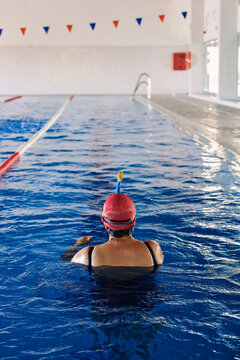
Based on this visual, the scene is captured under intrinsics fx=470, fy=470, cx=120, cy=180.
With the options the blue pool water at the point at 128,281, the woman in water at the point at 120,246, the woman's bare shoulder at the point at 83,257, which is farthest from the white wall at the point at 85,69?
the woman in water at the point at 120,246

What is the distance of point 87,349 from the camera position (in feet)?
7.38

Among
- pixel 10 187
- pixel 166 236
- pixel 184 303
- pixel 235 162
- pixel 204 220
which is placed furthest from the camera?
pixel 235 162

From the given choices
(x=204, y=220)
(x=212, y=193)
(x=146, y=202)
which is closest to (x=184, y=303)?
(x=204, y=220)

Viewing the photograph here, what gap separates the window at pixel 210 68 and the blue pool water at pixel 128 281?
53.7 ft

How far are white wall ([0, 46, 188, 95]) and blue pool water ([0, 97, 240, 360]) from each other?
70.0 feet

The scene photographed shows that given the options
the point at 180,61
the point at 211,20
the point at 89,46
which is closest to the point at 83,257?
the point at 211,20

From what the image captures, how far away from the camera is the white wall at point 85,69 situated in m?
27.9

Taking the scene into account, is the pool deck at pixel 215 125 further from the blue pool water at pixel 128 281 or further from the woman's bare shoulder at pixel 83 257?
the woman's bare shoulder at pixel 83 257

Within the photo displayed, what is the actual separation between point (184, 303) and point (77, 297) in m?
0.62

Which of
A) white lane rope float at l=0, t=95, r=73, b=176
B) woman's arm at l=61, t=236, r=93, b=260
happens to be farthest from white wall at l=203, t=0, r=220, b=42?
woman's arm at l=61, t=236, r=93, b=260

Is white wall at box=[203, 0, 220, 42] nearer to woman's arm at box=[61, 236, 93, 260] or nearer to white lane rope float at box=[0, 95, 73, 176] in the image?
white lane rope float at box=[0, 95, 73, 176]

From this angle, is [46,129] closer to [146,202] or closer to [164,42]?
[146,202]

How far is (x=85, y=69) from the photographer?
28250 millimetres

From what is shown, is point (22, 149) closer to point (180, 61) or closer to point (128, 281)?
point (128, 281)
